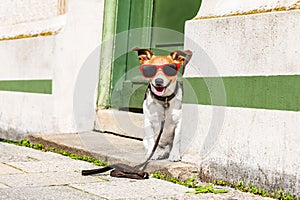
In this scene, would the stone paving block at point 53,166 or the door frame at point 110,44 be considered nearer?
the stone paving block at point 53,166

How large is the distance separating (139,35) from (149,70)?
2234mm

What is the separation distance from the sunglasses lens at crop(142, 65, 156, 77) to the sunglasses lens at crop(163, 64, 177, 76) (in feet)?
0.31

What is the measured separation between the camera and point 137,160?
4.88m

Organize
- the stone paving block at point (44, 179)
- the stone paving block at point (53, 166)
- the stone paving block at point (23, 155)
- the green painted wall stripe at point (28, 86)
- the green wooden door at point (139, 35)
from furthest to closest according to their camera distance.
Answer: the green painted wall stripe at point (28, 86) < the green wooden door at point (139, 35) < the stone paving block at point (23, 155) < the stone paving block at point (53, 166) < the stone paving block at point (44, 179)

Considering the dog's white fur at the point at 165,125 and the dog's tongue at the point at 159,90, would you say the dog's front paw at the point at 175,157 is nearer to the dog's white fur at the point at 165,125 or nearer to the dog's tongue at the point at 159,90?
the dog's white fur at the point at 165,125

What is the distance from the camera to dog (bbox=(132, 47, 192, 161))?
4594mm

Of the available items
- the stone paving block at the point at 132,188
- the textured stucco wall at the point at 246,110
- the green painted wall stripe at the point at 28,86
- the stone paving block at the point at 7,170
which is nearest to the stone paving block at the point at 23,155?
the stone paving block at the point at 7,170

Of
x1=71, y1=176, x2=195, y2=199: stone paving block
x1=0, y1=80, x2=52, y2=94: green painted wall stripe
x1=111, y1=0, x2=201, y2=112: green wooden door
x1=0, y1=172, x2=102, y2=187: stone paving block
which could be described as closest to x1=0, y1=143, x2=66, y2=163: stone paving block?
x1=0, y1=172, x2=102, y2=187: stone paving block

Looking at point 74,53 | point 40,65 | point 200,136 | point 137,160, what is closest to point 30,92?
point 40,65

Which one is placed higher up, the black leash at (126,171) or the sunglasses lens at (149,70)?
the sunglasses lens at (149,70)

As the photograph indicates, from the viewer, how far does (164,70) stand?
4.57 m

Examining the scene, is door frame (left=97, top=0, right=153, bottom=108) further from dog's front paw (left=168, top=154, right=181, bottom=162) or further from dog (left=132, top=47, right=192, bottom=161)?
dog's front paw (left=168, top=154, right=181, bottom=162)

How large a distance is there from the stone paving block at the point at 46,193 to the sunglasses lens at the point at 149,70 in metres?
1.17

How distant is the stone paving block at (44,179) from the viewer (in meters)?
4.32
